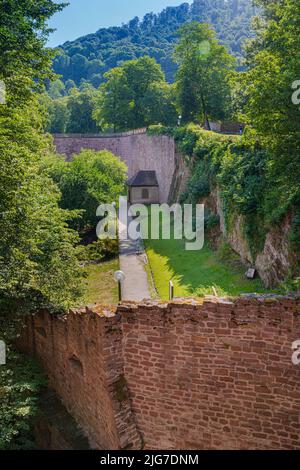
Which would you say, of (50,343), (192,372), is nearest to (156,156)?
(50,343)

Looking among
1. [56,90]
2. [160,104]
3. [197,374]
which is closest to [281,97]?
[197,374]

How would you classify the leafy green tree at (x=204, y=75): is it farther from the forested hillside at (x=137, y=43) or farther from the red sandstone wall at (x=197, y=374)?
the forested hillside at (x=137, y=43)

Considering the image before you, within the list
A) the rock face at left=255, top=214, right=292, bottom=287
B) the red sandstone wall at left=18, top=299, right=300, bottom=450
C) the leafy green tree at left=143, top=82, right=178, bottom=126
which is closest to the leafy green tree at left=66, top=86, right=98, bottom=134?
the leafy green tree at left=143, top=82, right=178, bottom=126

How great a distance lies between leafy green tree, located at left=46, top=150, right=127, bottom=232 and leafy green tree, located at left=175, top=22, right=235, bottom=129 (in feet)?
41.4

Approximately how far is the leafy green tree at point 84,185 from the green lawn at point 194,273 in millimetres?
5059

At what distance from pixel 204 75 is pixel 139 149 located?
12187mm

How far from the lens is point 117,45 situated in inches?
6029

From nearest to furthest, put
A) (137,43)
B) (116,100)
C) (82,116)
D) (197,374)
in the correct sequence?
(197,374)
(116,100)
(82,116)
(137,43)

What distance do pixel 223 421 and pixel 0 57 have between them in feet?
42.7

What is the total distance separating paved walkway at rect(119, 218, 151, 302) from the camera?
59.8 feet

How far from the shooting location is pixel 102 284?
68.1ft

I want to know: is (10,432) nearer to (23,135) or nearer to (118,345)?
(118,345)

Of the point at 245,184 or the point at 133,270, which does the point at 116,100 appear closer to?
the point at 133,270

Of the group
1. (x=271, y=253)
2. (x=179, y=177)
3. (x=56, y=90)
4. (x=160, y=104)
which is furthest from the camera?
(x=56, y=90)
